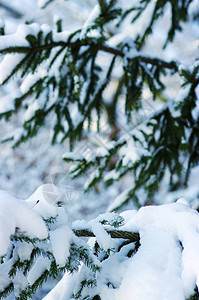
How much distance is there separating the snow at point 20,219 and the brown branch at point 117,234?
253 millimetres

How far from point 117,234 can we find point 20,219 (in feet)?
1.33

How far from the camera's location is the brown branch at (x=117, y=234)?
1.11 metres

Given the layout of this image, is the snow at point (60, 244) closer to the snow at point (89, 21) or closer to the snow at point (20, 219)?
the snow at point (20, 219)

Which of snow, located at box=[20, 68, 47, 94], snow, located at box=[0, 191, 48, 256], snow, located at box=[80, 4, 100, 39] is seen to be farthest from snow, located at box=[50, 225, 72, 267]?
snow, located at box=[20, 68, 47, 94]

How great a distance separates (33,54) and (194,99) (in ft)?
3.93

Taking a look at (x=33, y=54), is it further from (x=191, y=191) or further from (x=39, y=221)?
(x=191, y=191)

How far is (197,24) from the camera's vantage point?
315 centimetres

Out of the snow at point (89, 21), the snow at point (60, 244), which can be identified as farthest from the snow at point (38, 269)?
the snow at point (89, 21)

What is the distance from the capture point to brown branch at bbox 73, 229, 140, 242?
111cm

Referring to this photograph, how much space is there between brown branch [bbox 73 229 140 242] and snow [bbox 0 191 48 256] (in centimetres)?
25

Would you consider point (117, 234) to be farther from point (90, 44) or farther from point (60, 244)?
point (90, 44)

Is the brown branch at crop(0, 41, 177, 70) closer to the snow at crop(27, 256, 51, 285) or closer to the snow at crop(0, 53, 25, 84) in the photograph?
the snow at crop(0, 53, 25, 84)

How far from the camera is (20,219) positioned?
0.86 m

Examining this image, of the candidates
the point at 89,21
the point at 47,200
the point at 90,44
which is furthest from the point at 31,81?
the point at 47,200
